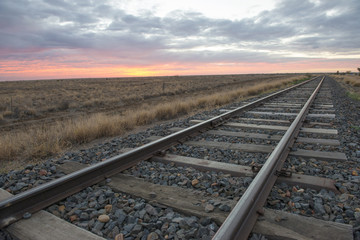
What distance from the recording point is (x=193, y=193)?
288 centimetres

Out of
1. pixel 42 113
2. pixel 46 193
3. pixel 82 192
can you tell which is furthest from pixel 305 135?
pixel 42 113

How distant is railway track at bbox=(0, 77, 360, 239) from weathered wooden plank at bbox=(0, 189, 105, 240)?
4 centimetres

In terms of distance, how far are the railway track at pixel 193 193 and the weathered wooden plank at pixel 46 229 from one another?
1.5 inches

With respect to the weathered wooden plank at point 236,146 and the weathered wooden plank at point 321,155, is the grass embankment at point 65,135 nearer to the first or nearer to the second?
the weathered wooden plank at point 236,146

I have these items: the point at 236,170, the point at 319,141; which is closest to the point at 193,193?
the point at 236,170

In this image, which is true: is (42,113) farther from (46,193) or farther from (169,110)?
(46,193)

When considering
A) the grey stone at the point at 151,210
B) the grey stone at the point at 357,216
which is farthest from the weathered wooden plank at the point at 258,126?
the grey stone at the point at 151,210

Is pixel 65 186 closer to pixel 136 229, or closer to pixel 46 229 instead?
pixel 46 229

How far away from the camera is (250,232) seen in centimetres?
216

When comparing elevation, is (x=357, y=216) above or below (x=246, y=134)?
below

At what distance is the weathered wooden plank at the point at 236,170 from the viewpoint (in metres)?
3.03

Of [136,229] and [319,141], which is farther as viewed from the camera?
[319,141]

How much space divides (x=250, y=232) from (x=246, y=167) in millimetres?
1470

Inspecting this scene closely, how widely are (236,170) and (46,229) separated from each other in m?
2.31
